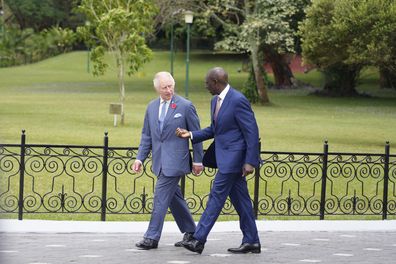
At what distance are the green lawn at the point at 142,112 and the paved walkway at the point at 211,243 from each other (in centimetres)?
1069

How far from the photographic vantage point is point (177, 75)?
68062mm

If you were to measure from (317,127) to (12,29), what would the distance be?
60330 mm

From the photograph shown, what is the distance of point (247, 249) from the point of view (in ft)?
33.2

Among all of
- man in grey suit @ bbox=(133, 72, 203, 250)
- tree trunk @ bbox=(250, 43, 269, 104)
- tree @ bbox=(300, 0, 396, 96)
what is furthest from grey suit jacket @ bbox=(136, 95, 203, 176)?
tree trunk @ bbox=(250, 43, 269, 104)

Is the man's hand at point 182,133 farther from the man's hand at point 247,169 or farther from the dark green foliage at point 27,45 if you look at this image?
the dark green foliage at point 27,45

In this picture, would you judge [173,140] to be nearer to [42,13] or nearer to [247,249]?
[247,249]

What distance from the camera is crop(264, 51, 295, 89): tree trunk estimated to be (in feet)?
190

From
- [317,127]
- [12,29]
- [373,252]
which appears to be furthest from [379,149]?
[12,29]

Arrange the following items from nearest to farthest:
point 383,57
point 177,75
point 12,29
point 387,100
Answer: point 383,57
point 387,100
point 177,75
point 12,29

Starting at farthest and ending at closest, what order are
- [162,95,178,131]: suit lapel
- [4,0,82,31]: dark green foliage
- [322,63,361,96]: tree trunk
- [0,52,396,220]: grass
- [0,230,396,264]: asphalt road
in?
[4,0,82,31]: dark green foliage → [322,63,361,96]: tree trunk → [0,52,396,220]: grass → [162,95,178,131]: suit lapel → [0,230,396,264]: asphalt road

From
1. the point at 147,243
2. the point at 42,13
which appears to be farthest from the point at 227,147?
the point at 42,13

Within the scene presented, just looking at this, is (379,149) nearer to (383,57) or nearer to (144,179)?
(383,57)

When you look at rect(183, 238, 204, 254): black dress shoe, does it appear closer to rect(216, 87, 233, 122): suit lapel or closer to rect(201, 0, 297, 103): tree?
rect(216, 87, 233, 122): suit lapel

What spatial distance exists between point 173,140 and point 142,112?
1076 inches
